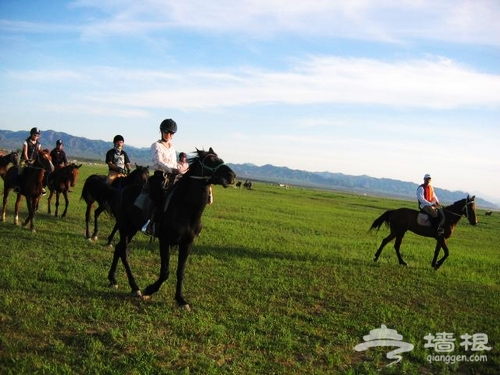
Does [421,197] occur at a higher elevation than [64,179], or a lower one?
higher

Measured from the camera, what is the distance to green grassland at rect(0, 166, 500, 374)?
5660 millimetres

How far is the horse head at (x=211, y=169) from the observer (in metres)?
7.11

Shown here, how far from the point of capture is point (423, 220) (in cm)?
1496

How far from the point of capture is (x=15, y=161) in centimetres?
1591

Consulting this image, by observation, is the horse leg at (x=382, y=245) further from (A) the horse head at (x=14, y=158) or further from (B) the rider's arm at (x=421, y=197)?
(A) the horse head at (x=14, y=158)

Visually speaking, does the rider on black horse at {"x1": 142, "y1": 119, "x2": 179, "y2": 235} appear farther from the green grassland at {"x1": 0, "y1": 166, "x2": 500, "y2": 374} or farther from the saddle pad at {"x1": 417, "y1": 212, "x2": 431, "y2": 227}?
the saddle pad at {"x1": 417, "y1": 212, "x2": 431, "y2": 227}

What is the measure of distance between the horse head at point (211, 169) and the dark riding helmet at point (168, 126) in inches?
37.7

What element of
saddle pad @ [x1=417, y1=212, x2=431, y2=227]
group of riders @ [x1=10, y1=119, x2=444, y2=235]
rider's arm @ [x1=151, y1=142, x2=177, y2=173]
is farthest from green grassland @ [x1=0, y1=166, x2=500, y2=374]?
rider's arm @ [x1=151, y1=142, x2=177, y2=173]

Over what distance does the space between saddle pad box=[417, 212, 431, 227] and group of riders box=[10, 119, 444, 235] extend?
0.39 ft

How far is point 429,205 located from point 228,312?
33.1 feet

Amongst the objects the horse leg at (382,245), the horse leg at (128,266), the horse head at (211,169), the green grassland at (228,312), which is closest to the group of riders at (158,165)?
the horse head at (211,169)

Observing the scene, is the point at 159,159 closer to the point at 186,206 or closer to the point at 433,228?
the point at 186,206

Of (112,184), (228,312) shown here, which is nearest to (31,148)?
(112,184)

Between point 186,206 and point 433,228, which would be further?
point 433,228
